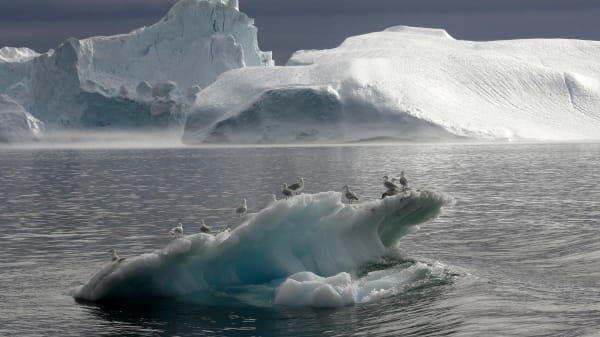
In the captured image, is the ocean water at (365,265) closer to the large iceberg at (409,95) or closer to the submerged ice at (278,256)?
the submerged ice at (278,256)

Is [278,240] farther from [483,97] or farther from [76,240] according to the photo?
[483,97]

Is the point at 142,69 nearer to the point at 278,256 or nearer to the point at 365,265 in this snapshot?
the point at 365,265

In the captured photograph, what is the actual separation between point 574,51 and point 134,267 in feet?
519

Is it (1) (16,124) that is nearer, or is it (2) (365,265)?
(2) (365,265)

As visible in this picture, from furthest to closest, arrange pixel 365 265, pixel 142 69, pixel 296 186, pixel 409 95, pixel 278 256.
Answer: pixel 142 69 → pixel 409 95 → pixel 296 186 → pixel 365 265 → pixel 278 256

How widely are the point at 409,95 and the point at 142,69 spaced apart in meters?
49.4

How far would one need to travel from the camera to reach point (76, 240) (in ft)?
93.6

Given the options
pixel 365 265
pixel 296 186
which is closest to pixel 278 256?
pixel 365 265

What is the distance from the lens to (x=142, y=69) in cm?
15212

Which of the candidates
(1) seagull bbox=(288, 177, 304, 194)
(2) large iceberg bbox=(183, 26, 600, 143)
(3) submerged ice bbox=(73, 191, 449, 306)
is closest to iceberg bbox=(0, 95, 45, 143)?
(2) large iceberg bbox=(183, 26, 600, 143)

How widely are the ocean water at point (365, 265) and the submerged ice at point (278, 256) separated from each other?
0.42m

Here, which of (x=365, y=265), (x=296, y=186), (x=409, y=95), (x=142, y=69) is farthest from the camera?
(x=142, y=69)

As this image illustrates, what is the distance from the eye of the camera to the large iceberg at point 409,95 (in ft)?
405

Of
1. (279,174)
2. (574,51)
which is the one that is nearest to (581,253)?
(279,174)
